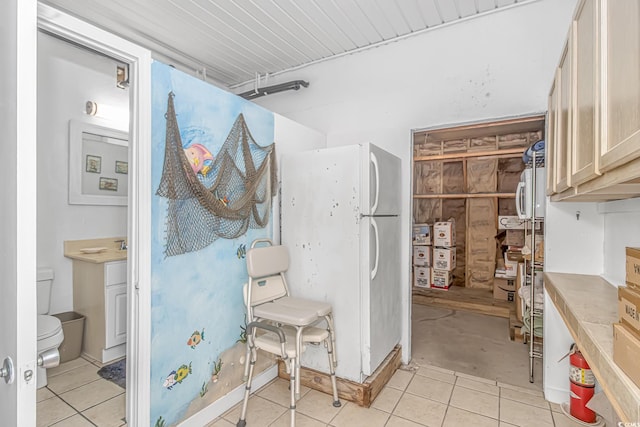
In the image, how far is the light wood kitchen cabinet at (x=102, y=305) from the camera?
2682 millimetres

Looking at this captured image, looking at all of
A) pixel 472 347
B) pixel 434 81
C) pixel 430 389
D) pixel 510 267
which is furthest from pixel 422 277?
pixel 434 81

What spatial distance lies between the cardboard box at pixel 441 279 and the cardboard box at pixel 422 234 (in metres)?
0.45

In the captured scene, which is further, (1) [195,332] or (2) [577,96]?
(1) [195,332]

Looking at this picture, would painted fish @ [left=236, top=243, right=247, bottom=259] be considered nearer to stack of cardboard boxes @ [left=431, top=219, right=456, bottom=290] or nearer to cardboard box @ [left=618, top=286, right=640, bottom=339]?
cardboard box @ [left=618, top=286, right=640, bottom=339]

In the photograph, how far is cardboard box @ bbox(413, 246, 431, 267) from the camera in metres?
5.03

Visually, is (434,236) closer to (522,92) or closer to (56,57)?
(522,92)

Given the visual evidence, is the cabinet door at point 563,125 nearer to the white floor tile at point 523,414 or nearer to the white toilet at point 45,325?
the white floor tile at point 523,414

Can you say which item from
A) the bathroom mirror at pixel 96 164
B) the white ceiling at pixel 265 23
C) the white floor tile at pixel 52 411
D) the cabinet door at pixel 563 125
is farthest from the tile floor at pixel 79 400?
the cabinet door at pixel 563 125

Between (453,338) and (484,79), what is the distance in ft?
8.40

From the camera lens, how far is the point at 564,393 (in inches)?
88.7

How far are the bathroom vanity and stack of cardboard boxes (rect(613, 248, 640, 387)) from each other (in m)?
3.09

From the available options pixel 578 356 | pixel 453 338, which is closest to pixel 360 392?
pixel 578 356

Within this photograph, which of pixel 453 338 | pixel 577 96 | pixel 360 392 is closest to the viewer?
pixel 577 96

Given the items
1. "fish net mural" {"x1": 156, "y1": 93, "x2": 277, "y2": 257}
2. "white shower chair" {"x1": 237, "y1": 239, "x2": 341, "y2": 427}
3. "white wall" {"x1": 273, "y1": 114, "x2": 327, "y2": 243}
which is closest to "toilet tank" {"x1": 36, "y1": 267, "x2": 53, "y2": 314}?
"fish net mural" {"x1": 156, "y1": 93, "x2": 277, "y2": 257}
